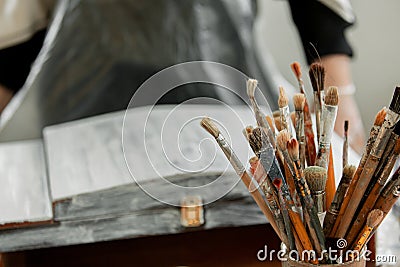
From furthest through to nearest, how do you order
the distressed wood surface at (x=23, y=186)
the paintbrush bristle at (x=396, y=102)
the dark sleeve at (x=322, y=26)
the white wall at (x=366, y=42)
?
1. the white wall at (x=366, y=42)
2. the dark sleeve at (x=322, y=26)
3. the distressed wood surface at (x=23, y=186)
4. the paintbrush bristle at (x=396, y=102)

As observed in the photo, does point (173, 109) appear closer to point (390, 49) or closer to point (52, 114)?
point (52, 114)

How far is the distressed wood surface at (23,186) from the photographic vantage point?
490mm

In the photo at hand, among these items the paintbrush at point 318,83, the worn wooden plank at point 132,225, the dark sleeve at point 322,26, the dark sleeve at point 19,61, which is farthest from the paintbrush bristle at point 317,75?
the dark sleeve at point 19,61

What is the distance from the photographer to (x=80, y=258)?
53cm

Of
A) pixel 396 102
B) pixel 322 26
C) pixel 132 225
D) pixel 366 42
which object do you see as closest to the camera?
pixel 396 102

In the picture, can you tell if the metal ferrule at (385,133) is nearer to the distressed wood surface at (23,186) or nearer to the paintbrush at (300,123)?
the paintbrush at (300,123)

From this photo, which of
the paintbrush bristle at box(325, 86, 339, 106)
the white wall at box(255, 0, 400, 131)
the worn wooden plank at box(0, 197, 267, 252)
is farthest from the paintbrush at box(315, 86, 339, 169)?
the white wall at box(255, 0, 400, 131)

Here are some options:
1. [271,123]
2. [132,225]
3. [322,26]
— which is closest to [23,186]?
[132,225]

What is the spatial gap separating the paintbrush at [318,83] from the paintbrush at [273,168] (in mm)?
44

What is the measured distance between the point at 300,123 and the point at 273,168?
46 millimetres

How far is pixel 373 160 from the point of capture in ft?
1.26

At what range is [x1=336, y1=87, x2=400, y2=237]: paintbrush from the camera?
1.22 ft

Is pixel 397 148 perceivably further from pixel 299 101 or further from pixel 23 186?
pixel 23 186

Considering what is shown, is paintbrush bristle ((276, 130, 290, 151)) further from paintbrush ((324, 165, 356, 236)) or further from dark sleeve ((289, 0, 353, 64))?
dark sleeve ((289, 0, 353, 64))
